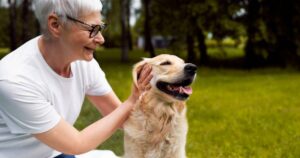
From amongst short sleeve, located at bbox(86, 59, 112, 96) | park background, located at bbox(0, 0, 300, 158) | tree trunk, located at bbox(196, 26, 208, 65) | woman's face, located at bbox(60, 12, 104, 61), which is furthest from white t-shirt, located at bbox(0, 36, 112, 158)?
tree trunk, located at bbox(196, 26, 208, 65)

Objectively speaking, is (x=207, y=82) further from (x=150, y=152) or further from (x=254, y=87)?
(x=150, y=152)

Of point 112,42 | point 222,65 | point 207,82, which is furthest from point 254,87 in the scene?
point 112,42

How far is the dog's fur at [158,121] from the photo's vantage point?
10.5 feet

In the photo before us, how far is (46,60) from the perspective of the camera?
311 centimetres

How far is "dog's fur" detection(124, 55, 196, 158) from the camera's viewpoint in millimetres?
3213

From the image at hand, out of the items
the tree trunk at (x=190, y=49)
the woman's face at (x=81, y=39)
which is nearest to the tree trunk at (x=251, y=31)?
the tree trunk at (x=190, y=49)

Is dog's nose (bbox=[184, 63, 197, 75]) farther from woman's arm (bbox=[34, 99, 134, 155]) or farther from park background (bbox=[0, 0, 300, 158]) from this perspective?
park background (bbox=[0, 0, 300, 158])

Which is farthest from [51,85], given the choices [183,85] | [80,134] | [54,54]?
[183,85]

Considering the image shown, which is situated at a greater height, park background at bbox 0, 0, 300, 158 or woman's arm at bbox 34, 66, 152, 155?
woman's arm at bbox 34, 66, 152, 155

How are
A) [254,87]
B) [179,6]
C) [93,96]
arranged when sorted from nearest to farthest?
[93,96]
[254,87]
[179,6]

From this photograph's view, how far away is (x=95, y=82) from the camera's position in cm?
359

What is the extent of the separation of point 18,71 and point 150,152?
35.3 inches

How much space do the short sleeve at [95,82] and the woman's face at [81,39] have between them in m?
0.53

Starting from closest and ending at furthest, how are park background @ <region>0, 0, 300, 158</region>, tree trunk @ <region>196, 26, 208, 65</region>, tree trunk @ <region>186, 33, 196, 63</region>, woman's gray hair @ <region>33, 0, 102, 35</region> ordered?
woman's gray hair @ <region>33, 0, 102, 35</region> < park background @ <region>0, 0, 300, 158</region> < tree trunk @ <region>186, 33, 196, 63</region> < tree trunk @ <region>196, 26, 208, 65</region>
